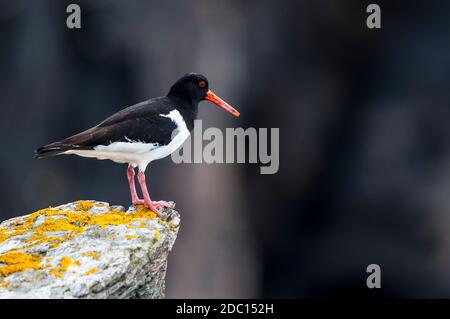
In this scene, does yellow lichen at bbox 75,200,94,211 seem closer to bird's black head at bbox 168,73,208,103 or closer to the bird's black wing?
the bird's black wing

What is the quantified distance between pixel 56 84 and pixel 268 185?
30.9 ft

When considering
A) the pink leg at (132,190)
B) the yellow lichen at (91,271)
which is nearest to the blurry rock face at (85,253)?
the yellow lichen at (91,271)

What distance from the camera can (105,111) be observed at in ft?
85.0

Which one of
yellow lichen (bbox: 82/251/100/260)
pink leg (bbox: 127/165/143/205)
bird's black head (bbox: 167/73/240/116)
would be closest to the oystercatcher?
pink leg (bbox: 127/165/143/205)

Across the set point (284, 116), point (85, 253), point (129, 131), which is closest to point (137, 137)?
point (129, 131)

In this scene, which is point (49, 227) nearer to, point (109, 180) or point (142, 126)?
point (142, 126)

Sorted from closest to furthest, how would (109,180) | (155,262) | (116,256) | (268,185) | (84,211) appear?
1. (116,256)
2. (155,262)
3. (84,211)
4. (109,180)
5. (268,185)

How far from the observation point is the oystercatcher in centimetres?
954

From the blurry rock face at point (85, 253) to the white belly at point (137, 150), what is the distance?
77 centimetres

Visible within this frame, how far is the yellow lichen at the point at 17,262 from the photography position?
24.9 feet

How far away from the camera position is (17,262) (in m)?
7.75

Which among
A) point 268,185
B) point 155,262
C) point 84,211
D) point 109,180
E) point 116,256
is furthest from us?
point 268,185

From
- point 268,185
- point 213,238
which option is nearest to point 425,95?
point 268,185

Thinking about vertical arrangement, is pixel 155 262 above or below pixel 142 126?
below
